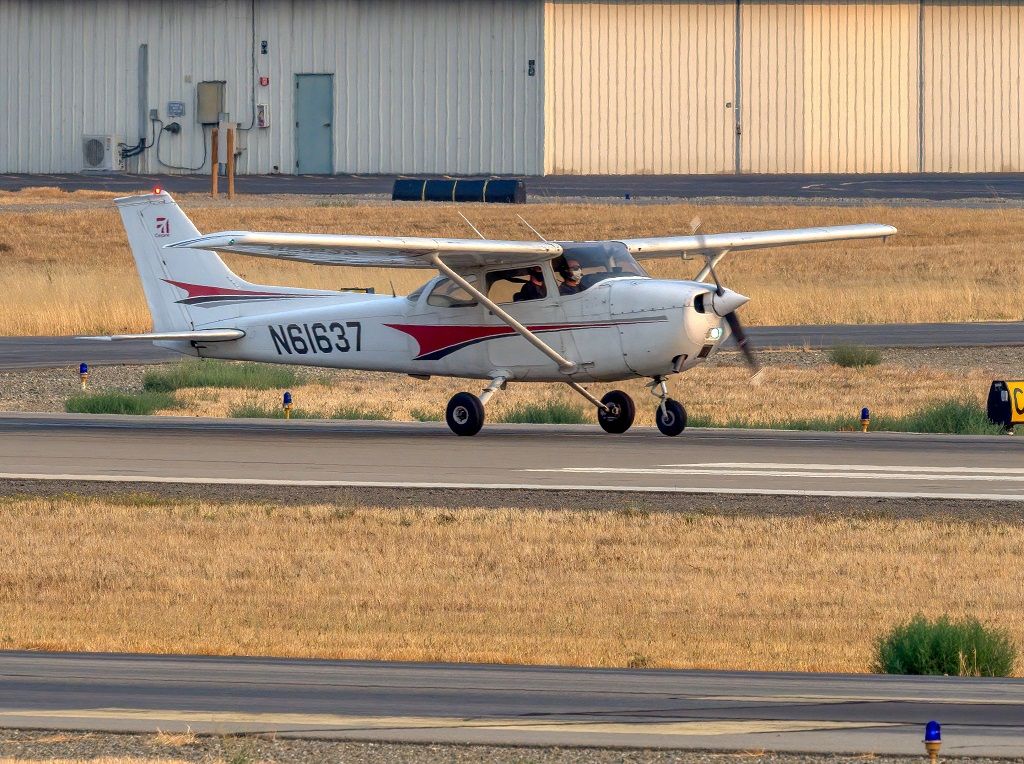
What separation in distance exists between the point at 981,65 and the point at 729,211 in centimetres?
1965

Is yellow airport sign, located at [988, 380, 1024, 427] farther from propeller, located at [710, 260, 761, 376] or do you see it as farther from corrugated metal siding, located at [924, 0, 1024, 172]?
corrugated metal siding, located at [924, 0, 1024, 172]

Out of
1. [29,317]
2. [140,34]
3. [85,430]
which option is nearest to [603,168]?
[140,34]

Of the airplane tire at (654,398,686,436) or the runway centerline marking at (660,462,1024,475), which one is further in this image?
the airplane tire at (654,398,686,436)

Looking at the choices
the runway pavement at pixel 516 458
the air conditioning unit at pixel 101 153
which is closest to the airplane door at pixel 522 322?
the runway pavement at pixel 516 458

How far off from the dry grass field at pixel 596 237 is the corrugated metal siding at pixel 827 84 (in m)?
13.5

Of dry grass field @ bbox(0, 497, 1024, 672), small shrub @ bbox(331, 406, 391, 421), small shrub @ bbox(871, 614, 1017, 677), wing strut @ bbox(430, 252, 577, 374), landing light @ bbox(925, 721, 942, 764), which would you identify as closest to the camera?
landing light @ bbox(925, 721, 942, 764)

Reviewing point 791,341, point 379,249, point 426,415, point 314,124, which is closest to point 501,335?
point 379,249

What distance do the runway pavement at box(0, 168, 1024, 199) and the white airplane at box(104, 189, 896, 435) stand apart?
3140 cm

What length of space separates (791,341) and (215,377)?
10609 mm

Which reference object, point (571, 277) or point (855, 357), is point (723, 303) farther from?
point (855, 357)

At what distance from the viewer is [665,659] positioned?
9820mm

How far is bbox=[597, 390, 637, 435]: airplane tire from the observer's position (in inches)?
768

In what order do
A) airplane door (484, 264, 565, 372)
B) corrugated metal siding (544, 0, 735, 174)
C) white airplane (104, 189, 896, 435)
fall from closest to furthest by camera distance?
white airplane (104, 189, 896, 435), airplane door (484, 264, 565, 372), corrugated metal siding (544, 0, 735, 174)

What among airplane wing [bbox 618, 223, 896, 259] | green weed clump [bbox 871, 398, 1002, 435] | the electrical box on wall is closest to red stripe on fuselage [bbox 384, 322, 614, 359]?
airplane wing [bbox 618, 223, 896, 259]
